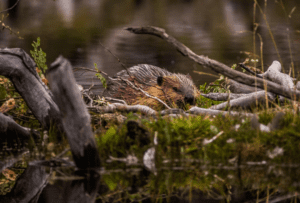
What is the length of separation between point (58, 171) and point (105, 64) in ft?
27.4

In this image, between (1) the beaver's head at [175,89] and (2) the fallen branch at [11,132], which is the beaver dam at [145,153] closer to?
(2) the fallen branch at [11,132]

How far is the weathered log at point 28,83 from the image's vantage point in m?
4.25

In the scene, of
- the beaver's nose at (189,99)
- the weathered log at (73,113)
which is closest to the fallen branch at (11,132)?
the weathered log at (73,113)

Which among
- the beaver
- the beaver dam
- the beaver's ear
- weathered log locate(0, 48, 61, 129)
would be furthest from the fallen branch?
the beaver's ear

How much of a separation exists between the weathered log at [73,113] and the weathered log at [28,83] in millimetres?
1333

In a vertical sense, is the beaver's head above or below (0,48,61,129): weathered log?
below

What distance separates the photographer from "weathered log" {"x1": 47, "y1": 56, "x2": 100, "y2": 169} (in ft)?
9.70

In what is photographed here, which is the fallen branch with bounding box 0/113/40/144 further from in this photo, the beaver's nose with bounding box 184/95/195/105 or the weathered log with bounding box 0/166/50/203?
the beaver's nose with bounding box 184/95/195/105

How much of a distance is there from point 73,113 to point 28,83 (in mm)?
1521

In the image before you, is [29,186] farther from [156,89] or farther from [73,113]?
[156,89]

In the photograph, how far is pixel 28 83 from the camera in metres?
4.31

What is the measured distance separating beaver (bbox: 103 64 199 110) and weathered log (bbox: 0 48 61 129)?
1.69 metres

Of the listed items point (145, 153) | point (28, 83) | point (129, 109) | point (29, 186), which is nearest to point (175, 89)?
point (129, 109)

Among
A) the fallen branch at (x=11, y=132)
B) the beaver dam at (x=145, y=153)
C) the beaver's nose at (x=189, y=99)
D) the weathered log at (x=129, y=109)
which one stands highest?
the beaver dam at (x=145, y=153)
